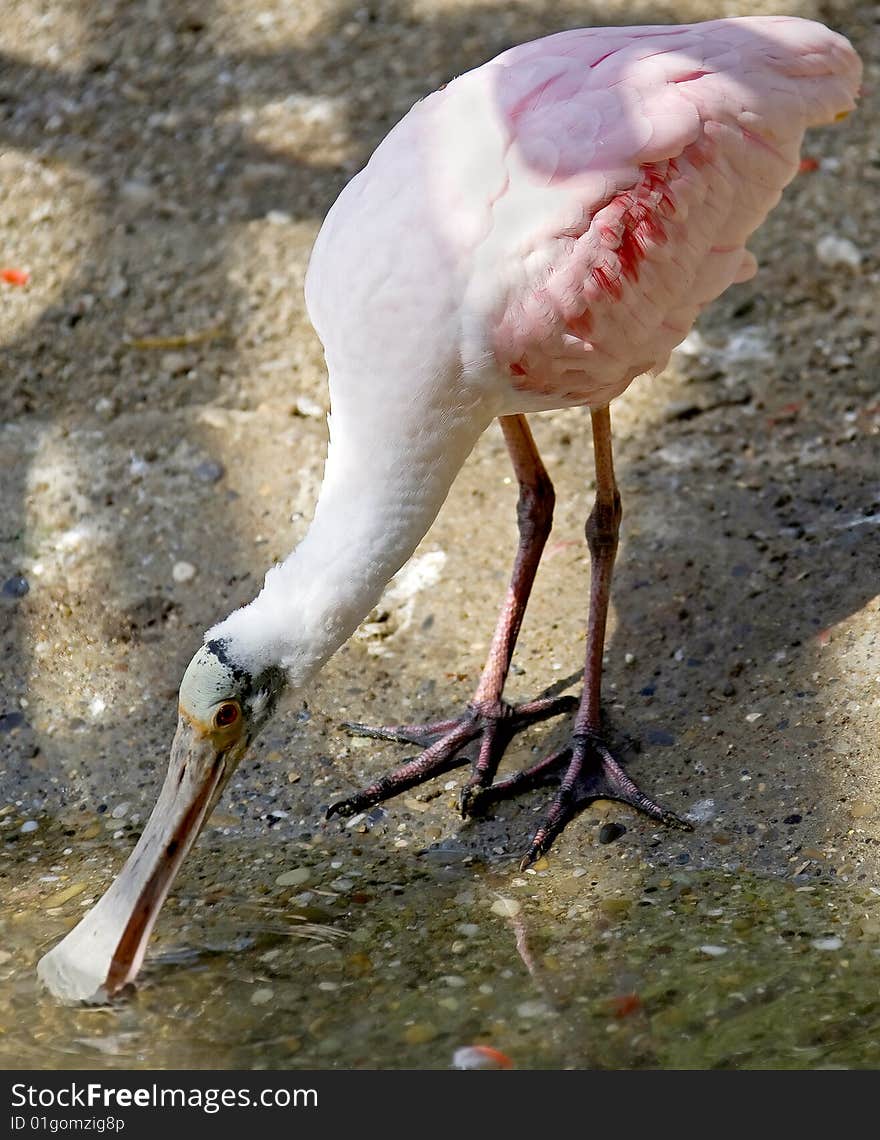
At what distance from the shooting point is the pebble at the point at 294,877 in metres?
3.78

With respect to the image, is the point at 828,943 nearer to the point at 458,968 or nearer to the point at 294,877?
the point at 458,968

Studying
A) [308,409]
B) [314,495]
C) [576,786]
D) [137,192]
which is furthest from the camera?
[137,192]

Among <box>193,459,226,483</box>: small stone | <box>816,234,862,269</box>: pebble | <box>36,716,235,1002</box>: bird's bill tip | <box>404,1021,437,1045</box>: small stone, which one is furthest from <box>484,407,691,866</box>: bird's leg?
<box>816,234,862,269</box>: pebble

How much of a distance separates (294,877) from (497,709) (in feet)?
2.68

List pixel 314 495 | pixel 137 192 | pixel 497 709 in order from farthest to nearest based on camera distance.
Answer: pixel 137 192 → pixel 314 495 → pixel 497 709

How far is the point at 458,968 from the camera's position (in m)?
3.38

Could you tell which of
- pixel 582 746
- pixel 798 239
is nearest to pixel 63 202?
pixel 798 239

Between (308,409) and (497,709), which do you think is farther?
(308,409)

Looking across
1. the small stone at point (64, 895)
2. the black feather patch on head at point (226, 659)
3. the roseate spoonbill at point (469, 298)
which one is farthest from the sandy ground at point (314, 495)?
the black feather patch on head at point (226, 659)

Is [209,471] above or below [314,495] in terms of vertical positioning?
above

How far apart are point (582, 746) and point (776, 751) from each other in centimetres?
51

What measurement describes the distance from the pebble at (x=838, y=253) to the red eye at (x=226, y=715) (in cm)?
340

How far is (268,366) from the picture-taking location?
5.59 metres

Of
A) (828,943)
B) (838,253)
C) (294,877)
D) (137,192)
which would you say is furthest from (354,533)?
(137,192)
